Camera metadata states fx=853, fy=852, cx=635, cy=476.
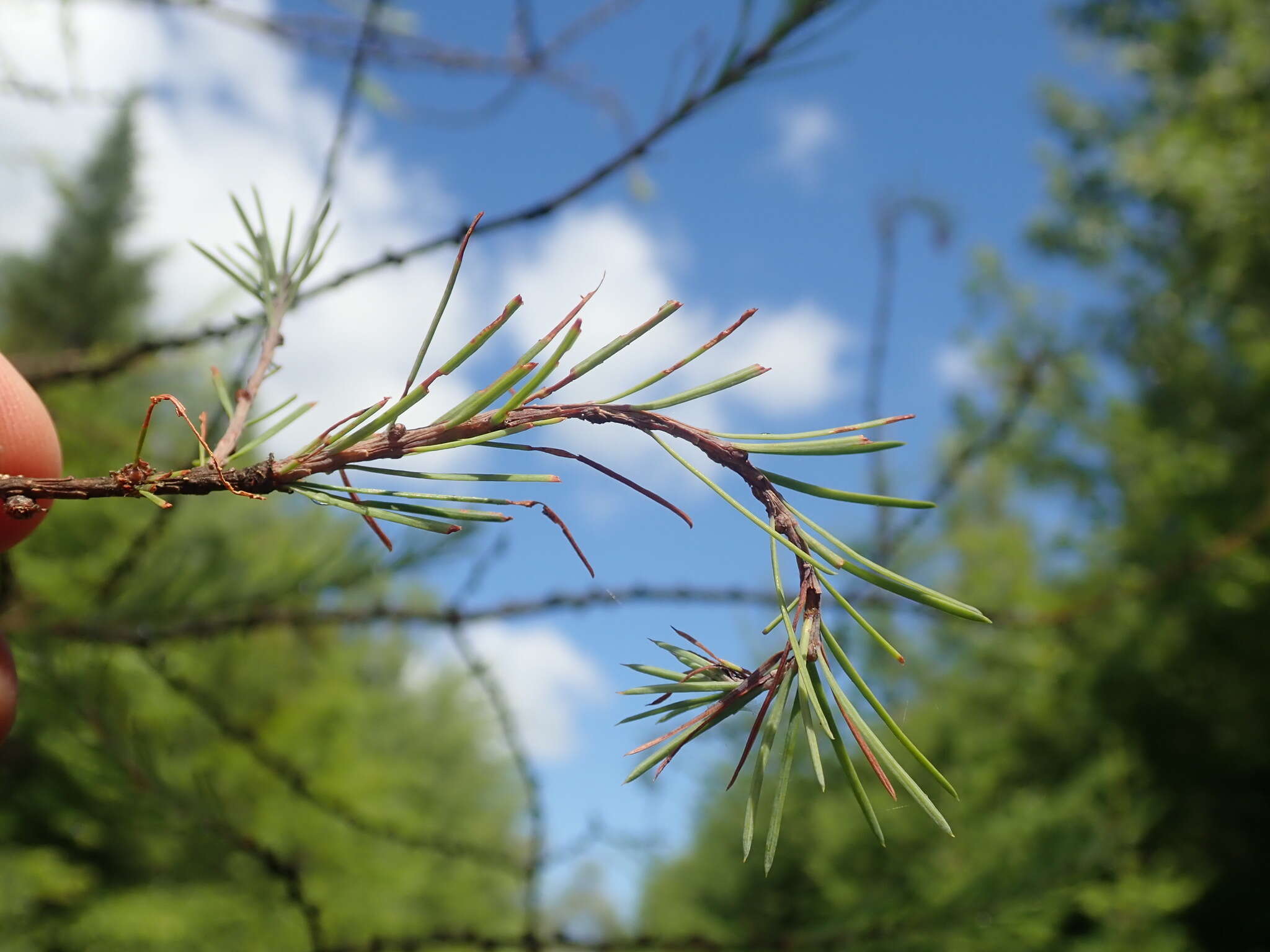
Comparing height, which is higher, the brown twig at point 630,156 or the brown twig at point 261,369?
the brown twig at point 630,156

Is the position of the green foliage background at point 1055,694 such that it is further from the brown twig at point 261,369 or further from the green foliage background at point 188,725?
the brown twig at point 261,369

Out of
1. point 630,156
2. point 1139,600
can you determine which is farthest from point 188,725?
point 1139,600

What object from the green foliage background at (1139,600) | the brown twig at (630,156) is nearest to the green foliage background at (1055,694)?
the green foliage background at (1139,600)

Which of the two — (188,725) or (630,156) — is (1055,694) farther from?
(630,156)

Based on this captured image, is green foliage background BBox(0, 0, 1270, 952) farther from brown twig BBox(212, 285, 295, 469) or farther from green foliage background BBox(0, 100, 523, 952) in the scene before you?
brown twig BBox(212, 285, 295, 469)

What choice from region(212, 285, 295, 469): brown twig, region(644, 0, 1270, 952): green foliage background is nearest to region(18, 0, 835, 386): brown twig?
region(212, 285, 295, 469): brown twig

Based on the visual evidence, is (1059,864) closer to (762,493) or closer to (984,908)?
(984,908)

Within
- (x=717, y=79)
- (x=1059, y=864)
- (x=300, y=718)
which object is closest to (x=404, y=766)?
(x=300, y=718)

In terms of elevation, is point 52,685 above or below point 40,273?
below
